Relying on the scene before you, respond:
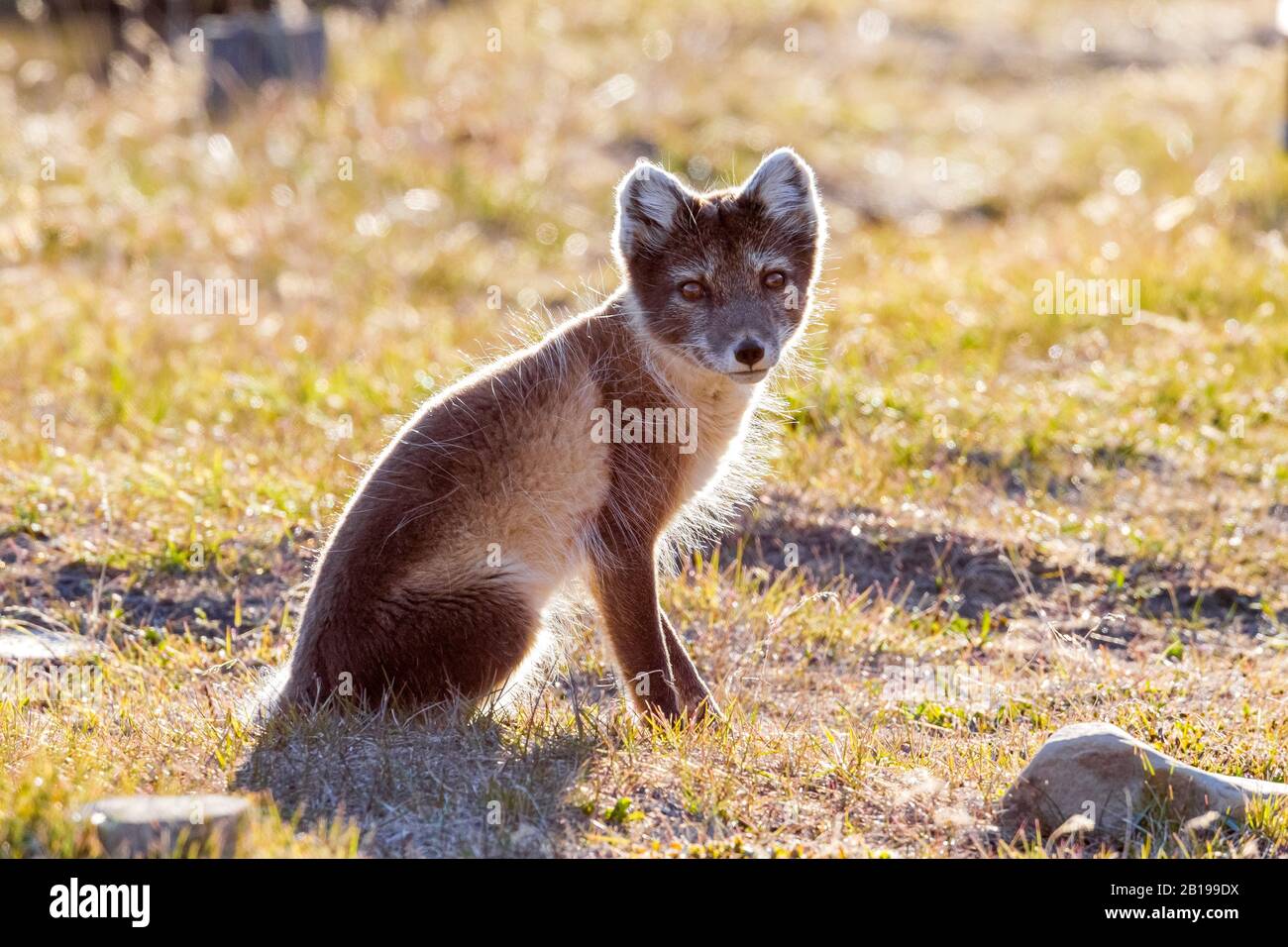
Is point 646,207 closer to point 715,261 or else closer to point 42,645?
point 715,261

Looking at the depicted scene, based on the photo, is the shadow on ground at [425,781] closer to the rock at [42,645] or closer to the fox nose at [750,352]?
the fox nose at [750,352]

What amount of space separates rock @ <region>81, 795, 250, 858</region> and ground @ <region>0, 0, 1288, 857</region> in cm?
7

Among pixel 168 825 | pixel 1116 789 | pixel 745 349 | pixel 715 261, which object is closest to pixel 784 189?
pixel 715 261

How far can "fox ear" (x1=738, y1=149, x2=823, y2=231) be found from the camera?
15.9 feet

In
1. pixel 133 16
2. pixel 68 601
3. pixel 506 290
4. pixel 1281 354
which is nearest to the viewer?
pixel 68 601

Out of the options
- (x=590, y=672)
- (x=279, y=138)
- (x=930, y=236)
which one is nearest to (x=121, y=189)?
(x=279, y=138)

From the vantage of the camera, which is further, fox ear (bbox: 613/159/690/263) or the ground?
fox ear (bbox: 613/159/690/263)

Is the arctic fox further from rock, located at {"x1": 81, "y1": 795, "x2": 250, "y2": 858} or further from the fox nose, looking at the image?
rock, located at {"x1": 81, "y1": 795, "x2": 250, "y2": 858}

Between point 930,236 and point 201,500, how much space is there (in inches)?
277

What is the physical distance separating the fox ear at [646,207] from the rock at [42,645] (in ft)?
8.36

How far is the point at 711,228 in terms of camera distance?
4.78 metres

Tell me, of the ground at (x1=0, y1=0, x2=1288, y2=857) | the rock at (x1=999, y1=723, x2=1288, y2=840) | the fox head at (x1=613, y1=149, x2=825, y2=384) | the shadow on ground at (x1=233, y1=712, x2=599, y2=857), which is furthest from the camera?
the fox head at (x1=613, y1=149, x2=825, y2=384)

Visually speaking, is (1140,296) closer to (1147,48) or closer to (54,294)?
(54,294)

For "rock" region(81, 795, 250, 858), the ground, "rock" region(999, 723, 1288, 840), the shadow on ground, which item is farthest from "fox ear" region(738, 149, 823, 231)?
"rock" region(81, 795, 250, 858)
